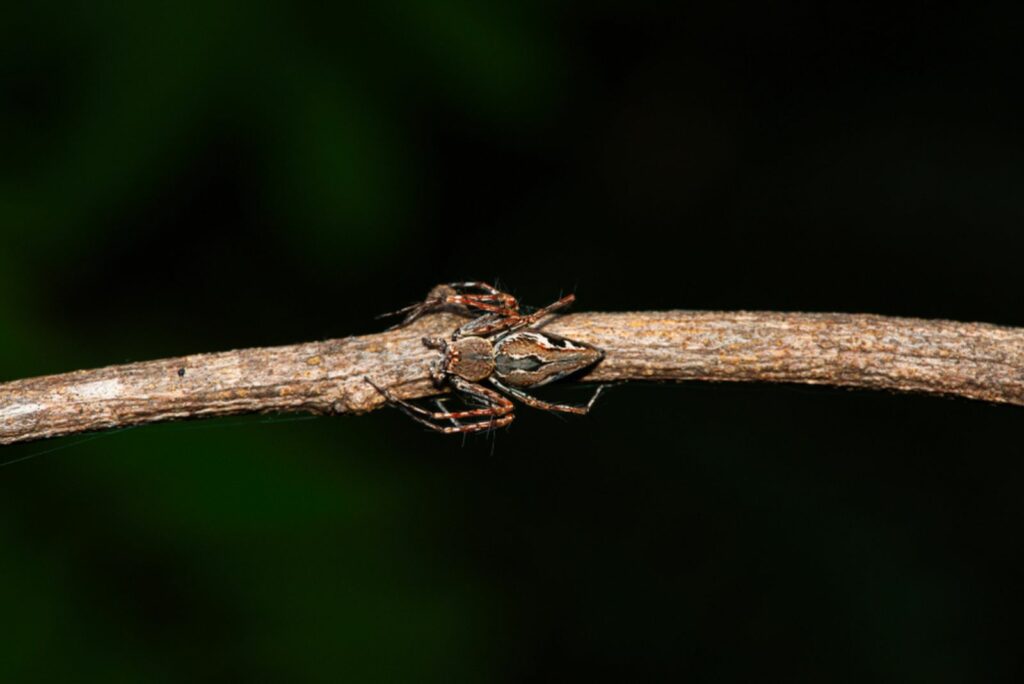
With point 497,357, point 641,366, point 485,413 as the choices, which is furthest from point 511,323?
point 641,366

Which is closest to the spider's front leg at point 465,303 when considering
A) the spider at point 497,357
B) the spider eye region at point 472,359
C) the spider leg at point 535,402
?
the spider at point 497,357

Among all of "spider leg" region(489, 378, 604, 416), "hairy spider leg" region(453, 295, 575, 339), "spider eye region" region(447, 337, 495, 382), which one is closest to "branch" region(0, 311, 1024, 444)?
"spider eye region" region(447, 337, 495, 382)

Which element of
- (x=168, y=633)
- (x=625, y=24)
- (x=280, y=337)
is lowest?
(x=168, y=633)

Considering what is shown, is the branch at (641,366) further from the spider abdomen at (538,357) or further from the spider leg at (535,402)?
the spider leg at (535,402)

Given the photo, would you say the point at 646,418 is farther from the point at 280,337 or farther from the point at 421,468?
the point at 280,337

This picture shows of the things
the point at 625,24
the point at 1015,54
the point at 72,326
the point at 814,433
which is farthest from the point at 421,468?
the point at 1015,54
